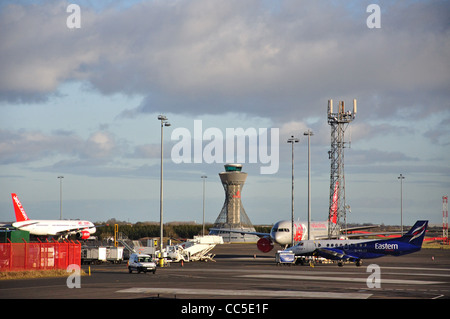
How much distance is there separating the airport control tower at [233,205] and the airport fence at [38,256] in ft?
320

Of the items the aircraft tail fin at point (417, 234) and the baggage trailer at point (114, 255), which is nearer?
the aircraft tail fin at point (417, 234)

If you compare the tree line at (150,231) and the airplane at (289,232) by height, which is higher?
the airplane at (289,232)

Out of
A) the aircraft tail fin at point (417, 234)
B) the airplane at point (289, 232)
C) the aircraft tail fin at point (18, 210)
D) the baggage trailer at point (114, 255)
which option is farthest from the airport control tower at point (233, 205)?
the aircraft tail fin at point (417, 234)

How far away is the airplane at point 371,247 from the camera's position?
5822 centimetres

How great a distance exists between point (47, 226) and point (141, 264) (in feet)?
194

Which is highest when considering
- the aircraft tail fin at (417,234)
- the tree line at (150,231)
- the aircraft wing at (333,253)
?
the aircraft tail fin at (417,234)

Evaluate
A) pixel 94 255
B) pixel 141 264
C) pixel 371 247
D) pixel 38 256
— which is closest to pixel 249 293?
pixel 141 264

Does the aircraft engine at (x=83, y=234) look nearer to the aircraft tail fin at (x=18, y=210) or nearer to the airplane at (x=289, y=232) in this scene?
the aircraft tail fin at (x=18, y=210)

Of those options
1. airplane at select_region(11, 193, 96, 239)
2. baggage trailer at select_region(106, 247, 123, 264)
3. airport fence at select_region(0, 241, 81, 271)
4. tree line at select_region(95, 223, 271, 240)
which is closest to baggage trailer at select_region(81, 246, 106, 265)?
baggage trailer at select_region(106, 247, 123, 264)

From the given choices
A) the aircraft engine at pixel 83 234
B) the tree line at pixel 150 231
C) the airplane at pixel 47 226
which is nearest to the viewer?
the airplane at pixel 47 226

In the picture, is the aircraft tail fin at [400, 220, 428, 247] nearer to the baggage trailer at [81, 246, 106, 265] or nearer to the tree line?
the baggage trailer at [81, 246, 106, 265]
